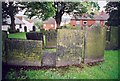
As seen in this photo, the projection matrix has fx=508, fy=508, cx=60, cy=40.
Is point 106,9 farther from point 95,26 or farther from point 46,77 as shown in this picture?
point 46,77

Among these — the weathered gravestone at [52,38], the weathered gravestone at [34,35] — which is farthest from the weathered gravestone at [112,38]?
the weathered gravestone at [34,35]

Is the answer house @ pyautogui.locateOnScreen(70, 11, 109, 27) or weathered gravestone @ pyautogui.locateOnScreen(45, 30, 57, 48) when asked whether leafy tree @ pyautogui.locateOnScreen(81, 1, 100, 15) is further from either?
weathered gravestone @ pyautogui.locateOnScreen(45, 30, 57, 48)

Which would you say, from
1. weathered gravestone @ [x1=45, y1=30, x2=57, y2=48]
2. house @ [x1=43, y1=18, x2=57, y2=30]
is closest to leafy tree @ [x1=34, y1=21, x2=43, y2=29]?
house @ [x1=43, y1=18, x2=57, y2=30]

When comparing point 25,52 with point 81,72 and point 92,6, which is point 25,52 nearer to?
point 81,72

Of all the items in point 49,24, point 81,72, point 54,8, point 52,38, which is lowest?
Result: point 81,72

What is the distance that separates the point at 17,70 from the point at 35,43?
623mm

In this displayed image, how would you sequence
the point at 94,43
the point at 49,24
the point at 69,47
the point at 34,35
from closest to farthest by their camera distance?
the point at 49,24 < the point at 34,35 < the point at 69,47 < the point at 94,43

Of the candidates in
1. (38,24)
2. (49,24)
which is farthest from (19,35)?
(49,24)

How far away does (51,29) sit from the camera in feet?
31.8

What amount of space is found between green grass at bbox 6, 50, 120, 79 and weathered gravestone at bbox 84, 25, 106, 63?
130 mm

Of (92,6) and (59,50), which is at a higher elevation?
(92,6)

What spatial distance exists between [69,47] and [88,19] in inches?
25.6

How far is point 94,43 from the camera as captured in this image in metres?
9.90

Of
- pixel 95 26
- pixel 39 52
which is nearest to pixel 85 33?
pixel 95 26
